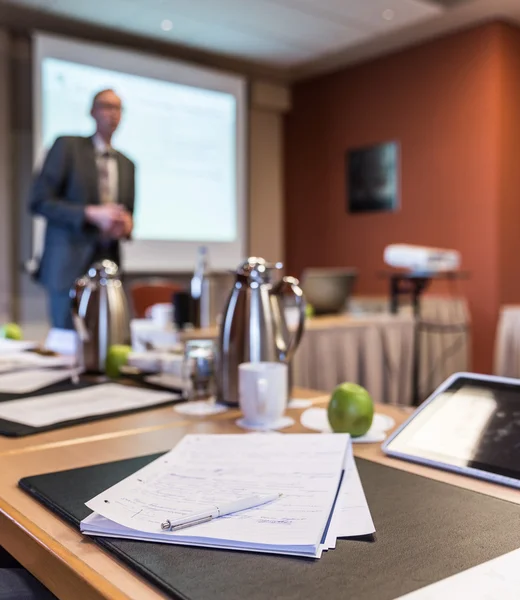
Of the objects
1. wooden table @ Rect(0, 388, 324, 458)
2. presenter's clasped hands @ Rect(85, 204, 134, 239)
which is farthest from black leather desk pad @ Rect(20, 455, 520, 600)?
presenter's clasped hands @ Rect(85, 204, 134, 239)

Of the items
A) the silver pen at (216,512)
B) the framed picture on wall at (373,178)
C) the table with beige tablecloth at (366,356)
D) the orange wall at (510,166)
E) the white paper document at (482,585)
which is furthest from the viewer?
the framed picture on wall at (373,178)

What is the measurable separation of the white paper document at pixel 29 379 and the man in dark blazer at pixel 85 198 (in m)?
0.78

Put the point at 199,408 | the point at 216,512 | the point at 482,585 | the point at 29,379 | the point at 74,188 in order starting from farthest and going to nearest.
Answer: the point at 74,188 → the point at 29,379 → the point at 199,408 → the point at 216,512 → the point at 482,585

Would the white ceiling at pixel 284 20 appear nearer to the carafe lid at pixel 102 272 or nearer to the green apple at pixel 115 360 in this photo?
the carafe lid at pixel 102 272

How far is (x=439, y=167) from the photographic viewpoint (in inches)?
178

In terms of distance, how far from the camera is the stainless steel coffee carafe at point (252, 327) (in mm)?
1064

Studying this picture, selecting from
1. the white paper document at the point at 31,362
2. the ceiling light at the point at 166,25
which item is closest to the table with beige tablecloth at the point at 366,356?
the white paper document at the point at 31,362

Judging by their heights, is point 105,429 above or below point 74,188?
below

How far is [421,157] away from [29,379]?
391 centimetres

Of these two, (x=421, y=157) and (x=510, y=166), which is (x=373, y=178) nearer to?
(x=421, y=157)

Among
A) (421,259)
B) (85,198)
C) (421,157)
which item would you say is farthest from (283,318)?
(421,157)

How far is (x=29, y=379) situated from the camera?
128 cm

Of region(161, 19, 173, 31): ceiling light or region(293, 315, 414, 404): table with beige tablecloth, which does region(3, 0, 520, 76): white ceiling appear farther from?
region(293, 315, 414, 404): table with beige tablecloth

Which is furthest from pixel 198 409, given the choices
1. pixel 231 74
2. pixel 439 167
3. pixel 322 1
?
pixel 231 74
